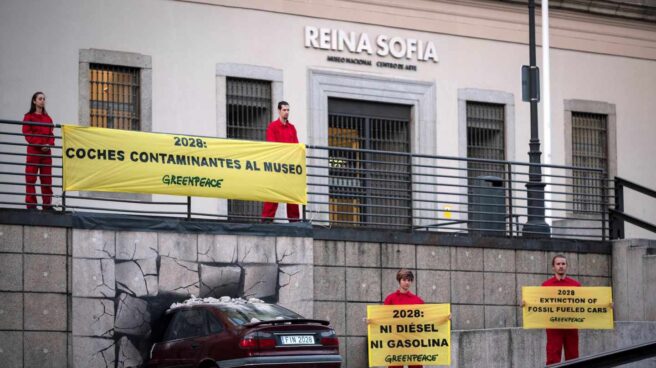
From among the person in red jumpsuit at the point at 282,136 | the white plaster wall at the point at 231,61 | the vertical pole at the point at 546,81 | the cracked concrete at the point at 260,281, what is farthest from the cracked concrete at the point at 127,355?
the vertical pole at the point at 546,81

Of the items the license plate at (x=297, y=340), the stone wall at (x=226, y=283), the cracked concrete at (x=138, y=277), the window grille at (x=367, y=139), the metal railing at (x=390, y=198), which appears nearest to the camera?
the license plate at (x=297, y=340)

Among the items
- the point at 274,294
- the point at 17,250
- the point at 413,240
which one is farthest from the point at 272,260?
the point at 17,250

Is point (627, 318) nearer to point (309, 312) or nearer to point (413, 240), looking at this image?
point (413, 240)

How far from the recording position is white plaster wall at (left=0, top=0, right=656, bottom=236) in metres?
23.8

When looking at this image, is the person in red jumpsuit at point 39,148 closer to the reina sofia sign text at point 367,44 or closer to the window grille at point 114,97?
the window grille at point 114,97

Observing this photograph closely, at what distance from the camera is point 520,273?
23500 millimetres

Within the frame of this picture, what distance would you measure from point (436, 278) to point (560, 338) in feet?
10.5

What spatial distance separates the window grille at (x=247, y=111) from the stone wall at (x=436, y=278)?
4487 millimetres

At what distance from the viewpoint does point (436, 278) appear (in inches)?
884

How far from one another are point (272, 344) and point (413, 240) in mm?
5756

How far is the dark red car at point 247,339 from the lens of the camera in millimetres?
16859

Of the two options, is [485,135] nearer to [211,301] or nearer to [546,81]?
[546,81]

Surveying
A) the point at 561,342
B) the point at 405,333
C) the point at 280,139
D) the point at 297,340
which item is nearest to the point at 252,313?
the point at 297,340

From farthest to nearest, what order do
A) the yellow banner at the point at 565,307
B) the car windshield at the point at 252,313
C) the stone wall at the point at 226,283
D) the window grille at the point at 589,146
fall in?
the window grille at the point at 589,146, the yellow banner at the point at 565,307, the stone wall at the point at 226,283, the car windshield at the point at 252,313
